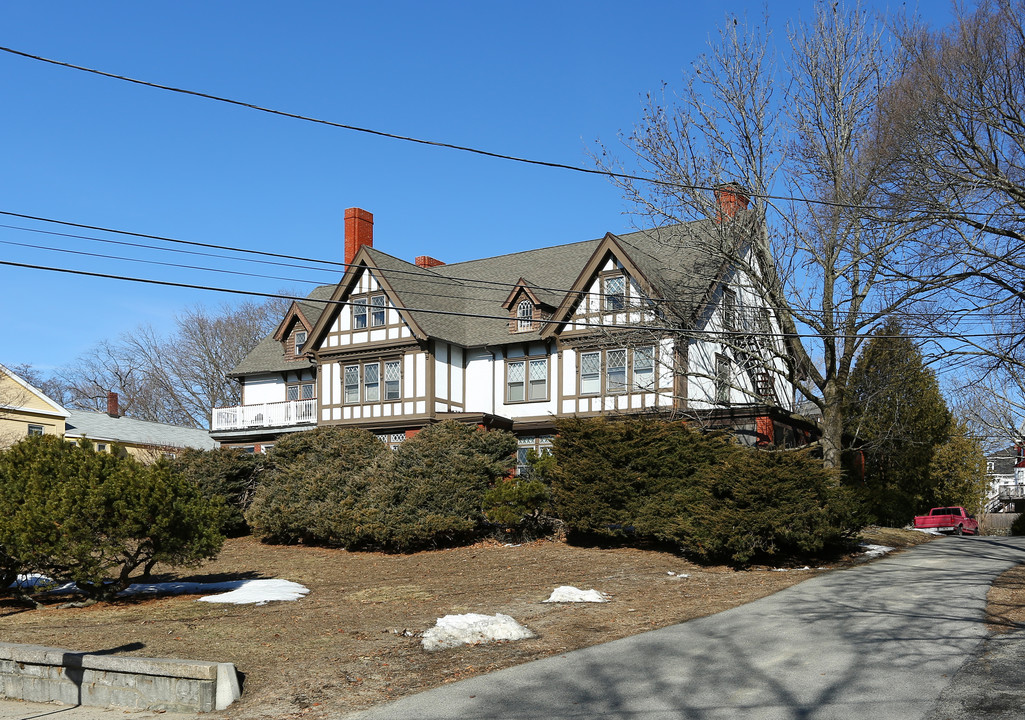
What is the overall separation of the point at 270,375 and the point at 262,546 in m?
15.1

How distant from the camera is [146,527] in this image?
14867mm

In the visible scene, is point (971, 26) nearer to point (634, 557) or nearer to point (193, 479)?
point (634, 557)

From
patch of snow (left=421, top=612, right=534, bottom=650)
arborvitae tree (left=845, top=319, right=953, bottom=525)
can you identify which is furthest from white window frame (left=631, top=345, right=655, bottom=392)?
patch of snow (left=421, top=612, right=534, bottom=650)

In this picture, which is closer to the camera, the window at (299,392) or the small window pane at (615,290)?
the small window pane at (615,290)

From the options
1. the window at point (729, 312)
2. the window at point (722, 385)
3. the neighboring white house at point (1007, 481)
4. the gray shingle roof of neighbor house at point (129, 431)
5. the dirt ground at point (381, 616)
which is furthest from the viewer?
the neighboring white house at point (1007, 481)

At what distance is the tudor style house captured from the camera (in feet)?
85.6

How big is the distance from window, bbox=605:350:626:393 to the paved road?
1586 cm

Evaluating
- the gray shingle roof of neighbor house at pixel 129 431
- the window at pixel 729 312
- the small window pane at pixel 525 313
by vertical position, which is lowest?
the gray shingle roof of neighbor house at pixel 129 431

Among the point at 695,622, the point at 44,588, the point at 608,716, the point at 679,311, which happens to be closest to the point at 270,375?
the point at 679,311

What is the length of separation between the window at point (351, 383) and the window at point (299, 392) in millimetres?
3450

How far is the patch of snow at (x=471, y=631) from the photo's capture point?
11.7 metres

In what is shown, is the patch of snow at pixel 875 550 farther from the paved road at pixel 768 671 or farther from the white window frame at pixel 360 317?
the white window frame at pixel 360 317

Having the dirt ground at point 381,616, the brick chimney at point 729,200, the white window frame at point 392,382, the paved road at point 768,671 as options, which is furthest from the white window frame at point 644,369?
the paved road at point 768,671

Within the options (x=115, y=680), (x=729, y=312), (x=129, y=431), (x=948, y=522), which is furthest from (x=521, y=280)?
(x=129, y=431)
